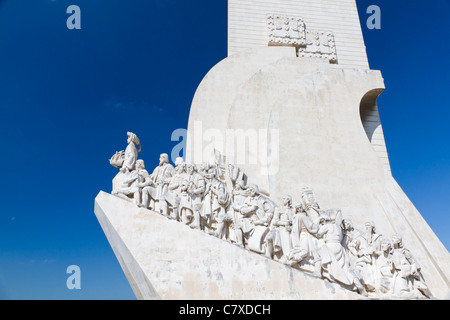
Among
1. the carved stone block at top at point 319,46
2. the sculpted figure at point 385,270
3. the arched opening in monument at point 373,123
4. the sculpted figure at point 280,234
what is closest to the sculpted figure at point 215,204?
the sculpted figure at point 280,234

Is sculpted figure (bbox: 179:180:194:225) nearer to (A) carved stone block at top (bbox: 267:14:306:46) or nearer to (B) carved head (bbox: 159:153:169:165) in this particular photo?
(B) carved head (bbox: 159:153:169:165)

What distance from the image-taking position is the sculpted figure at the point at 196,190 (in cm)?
637

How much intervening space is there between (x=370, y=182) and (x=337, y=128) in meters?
1.46

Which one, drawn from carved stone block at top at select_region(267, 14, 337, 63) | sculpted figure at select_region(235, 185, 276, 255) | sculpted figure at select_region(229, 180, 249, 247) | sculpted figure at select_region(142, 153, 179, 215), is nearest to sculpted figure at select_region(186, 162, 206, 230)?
sculpted figure at select_region(142, 153, 179, 215)

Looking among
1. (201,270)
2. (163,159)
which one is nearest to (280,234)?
(201,270)

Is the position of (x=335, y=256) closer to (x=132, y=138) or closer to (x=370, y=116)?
(x=132, y=138)

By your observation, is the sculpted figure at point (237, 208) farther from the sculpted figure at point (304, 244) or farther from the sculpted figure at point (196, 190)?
the sculpted figure at point (304, 244)

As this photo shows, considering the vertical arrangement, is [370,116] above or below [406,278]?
above

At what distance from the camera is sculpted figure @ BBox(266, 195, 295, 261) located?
611 cm

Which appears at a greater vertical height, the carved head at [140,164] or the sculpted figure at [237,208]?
the carved head at [140,164]

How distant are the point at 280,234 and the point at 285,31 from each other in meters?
7.10

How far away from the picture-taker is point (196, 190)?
6676 mm

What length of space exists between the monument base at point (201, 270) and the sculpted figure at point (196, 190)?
439 millimetres
